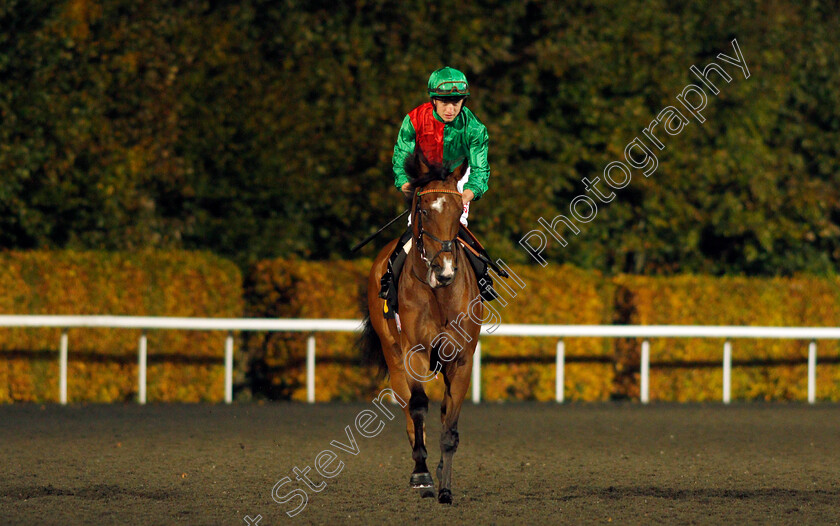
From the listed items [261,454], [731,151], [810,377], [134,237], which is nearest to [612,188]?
[731,151]

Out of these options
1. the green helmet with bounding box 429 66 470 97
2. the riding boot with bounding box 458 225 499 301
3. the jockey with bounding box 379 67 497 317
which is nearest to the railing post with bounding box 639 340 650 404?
the riding boot with bounding box 458 225 499 301

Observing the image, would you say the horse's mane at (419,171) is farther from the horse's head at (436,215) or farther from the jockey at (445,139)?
the jockey at (445,139)

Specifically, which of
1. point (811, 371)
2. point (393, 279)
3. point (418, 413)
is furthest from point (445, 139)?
point (811, 371)

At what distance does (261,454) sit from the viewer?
9172 millimetres

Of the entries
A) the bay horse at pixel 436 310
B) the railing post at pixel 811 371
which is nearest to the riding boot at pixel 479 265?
the bay horse at pixel 436 310

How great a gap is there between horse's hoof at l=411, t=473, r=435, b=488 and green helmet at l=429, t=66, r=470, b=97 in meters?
2.33

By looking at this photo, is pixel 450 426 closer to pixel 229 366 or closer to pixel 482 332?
pixel 482 332

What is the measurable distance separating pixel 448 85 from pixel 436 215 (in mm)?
1069

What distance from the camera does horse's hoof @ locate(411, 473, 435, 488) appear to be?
730 cm

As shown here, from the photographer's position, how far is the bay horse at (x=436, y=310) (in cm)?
701

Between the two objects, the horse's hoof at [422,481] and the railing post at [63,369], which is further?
the railing post at [63,369]

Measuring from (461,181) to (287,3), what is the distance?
1181 cm

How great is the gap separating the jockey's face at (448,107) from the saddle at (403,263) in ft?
2.34

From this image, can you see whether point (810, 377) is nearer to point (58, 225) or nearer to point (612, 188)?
point (612, 188)
